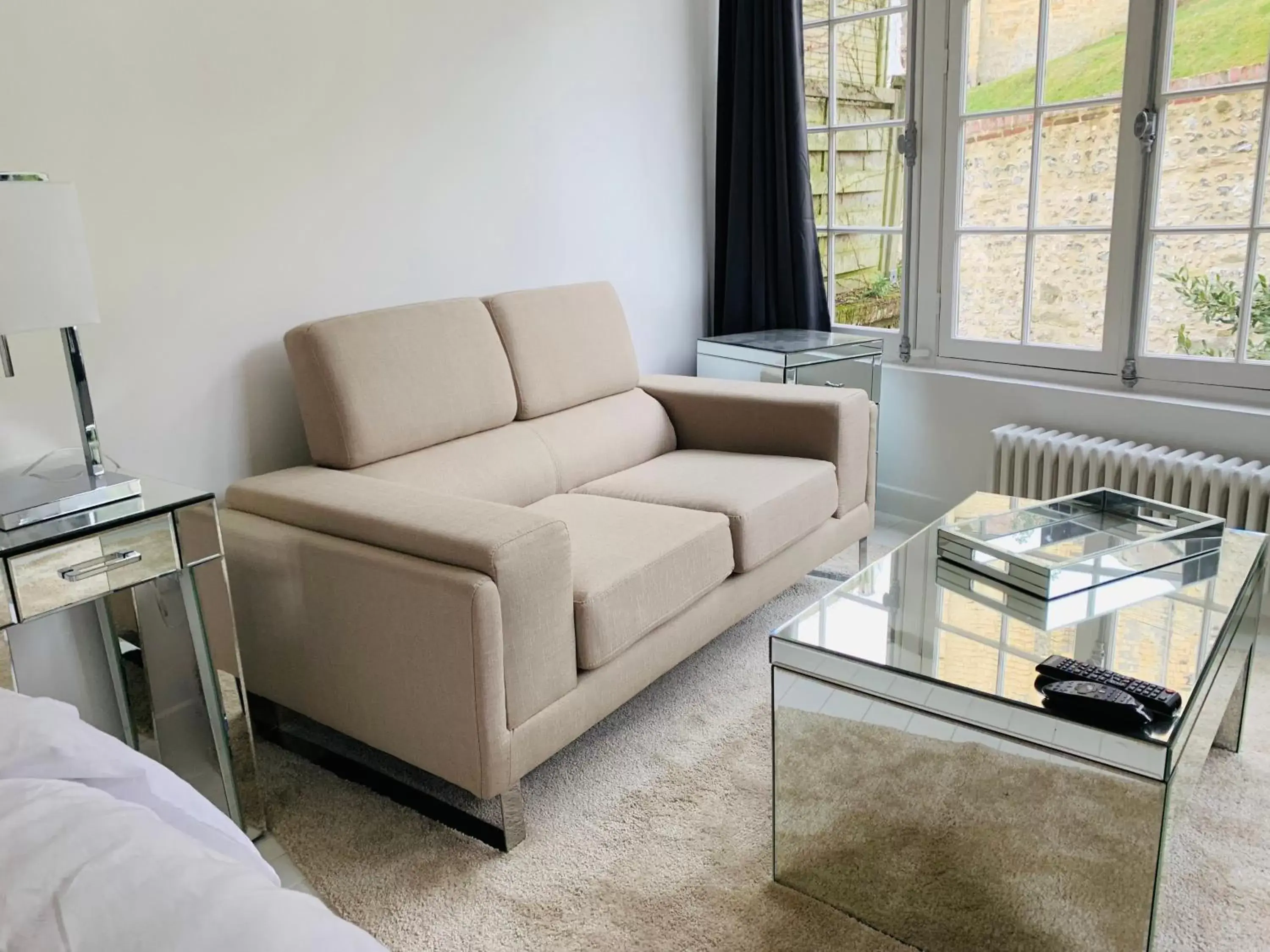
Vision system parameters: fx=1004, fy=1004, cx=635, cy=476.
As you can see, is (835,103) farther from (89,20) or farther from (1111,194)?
(89,20)

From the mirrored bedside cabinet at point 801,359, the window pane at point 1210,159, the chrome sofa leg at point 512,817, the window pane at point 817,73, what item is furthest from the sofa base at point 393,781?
the window pane at point 817,73

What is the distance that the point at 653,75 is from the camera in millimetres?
3486

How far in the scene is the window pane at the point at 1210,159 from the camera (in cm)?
273

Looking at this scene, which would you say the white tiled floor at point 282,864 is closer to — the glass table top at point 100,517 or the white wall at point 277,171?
the glass table top at point 100,517

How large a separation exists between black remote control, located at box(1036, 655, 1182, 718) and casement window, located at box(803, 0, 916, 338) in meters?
2.16

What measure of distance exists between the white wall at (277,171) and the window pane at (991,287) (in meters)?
1.17

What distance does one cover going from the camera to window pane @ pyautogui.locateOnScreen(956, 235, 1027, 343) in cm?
326

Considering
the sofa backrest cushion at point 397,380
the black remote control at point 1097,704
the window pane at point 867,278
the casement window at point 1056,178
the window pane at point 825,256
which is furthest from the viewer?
the window pane at point 825,256

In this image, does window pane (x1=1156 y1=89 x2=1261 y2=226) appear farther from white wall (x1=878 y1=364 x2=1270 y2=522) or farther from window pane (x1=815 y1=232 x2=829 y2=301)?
window pane (x1=815 y1=232 x2=829 y2=301)

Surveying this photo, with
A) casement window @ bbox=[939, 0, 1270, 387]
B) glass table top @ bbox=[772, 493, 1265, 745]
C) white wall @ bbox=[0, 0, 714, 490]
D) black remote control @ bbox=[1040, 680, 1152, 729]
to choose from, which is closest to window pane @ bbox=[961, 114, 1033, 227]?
casement window @ bbox=[939, 0, 1270, 387]

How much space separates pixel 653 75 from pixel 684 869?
2.67 metres

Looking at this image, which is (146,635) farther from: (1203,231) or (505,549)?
(1203,231)

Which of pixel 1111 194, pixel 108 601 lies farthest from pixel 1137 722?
pixel 1111 194

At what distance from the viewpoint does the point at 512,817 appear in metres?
1.92
